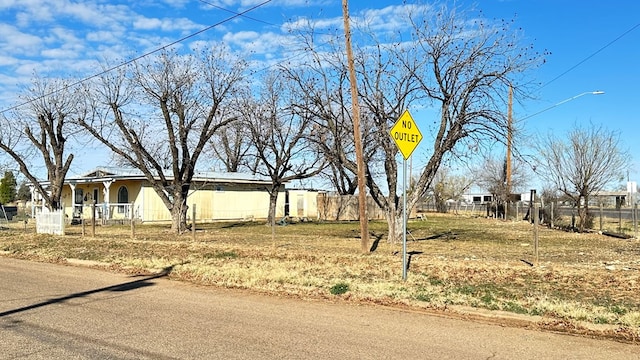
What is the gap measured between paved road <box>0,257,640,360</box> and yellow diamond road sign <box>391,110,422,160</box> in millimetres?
3343

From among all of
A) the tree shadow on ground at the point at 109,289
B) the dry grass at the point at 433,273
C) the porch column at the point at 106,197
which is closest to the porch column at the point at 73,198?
the porch column at the point at 106,197

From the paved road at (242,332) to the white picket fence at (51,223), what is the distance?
15656 mm

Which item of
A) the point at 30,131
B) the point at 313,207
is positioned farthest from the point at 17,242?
the point at 313,207

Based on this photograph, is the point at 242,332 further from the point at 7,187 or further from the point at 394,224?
the point at 7,187

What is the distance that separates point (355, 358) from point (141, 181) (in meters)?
32.4

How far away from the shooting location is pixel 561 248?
17469 millimetres

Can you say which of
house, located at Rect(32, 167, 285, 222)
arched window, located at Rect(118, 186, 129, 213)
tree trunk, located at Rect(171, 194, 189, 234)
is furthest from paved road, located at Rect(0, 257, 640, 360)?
arched window, located at Rect(118, 186, 129, 213)

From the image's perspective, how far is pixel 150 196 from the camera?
118 feet

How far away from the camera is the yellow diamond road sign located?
10352 millimetres

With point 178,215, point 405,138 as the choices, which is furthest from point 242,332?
point 178,215

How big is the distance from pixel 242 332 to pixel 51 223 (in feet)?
69.6

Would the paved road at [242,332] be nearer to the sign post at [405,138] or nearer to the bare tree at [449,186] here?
the sign post at [405,138]

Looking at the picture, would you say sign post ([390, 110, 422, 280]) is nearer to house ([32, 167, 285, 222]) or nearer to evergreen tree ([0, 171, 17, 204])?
house ([32, 167, 285, 222])

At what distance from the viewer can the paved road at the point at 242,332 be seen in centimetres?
591
